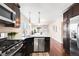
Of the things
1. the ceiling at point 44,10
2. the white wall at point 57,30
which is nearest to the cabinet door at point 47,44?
the white wall at point 57,30

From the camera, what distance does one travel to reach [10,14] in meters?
2.08

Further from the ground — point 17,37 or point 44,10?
point 44,10

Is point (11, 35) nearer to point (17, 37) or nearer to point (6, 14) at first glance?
point (17, 37)

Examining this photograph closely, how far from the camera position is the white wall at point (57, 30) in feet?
6.97

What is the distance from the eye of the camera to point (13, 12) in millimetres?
2121

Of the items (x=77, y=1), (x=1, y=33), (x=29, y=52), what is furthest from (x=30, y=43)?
(x=77, y=1)

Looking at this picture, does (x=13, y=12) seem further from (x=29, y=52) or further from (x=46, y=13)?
(x=29, y=52)

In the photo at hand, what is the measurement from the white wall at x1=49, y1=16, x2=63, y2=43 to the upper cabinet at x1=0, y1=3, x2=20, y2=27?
634mm

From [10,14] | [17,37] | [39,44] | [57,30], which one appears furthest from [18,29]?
[57,30]

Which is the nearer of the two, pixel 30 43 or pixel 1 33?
pixel 1 33

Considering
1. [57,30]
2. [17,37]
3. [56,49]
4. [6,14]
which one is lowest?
[56,49]

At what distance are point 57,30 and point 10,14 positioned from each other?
0.90 m

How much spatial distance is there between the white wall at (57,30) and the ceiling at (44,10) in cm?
8

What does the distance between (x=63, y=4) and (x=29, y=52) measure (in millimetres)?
1061
